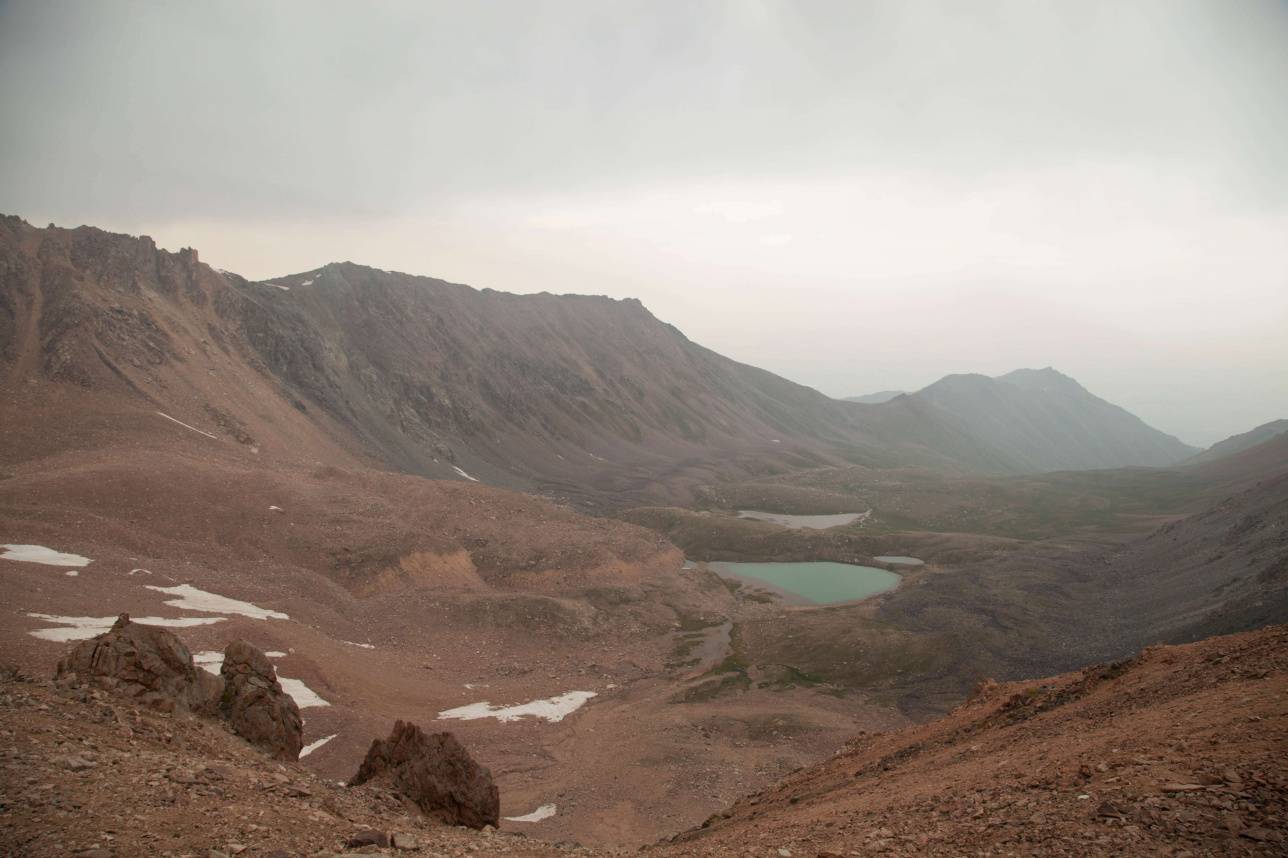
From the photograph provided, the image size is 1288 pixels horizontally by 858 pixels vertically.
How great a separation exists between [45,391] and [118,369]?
28.2 feet

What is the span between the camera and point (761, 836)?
16.4 metres

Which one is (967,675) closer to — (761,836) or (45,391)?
(761,836)

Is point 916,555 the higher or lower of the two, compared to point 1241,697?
lower

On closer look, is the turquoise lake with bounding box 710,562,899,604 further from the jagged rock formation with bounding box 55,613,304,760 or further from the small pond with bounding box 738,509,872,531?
the jagged rock formation with bounding box 55,613,304,760

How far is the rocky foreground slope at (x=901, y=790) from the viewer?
10625mm

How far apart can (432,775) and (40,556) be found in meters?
35.5

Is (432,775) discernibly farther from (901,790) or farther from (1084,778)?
(1084,778)

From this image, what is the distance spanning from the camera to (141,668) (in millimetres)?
17656

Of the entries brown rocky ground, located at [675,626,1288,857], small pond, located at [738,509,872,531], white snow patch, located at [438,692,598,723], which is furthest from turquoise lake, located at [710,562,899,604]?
brown rocky ground, located at [675,626,1288,857]

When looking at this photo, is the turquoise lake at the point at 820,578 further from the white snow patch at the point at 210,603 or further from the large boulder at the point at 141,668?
the large boulder at the point at 141,668

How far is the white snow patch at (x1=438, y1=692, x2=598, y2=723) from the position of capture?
134ft

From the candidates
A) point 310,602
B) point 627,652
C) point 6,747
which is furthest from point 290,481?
point 6,747

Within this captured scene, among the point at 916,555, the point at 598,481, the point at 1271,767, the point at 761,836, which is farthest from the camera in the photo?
the point at 598,481

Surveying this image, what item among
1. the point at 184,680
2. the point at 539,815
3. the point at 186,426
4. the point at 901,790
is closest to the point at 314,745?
the point at 539,815
